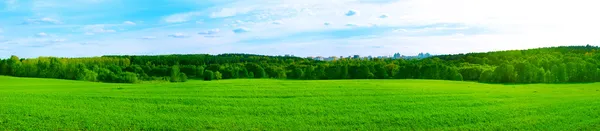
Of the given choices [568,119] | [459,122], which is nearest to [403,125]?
[459,122]

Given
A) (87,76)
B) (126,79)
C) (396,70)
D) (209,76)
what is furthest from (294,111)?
(209,76)

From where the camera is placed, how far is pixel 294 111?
74.5ft

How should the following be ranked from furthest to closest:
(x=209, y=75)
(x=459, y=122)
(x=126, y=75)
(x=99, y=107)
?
1. (x=209, y=75)
2. (x=126, y=75)
3. (x=99, y=107)
4. (x=459, y=122)

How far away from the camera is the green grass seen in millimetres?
20016

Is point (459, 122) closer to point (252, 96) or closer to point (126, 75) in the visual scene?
point (252, 96)

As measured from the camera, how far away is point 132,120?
66.4ft

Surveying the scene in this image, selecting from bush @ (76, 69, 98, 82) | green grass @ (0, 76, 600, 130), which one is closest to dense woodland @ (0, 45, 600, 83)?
bush @ (76, 69, 98, 82)

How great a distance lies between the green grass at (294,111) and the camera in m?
20.0

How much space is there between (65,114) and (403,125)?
16.8 m

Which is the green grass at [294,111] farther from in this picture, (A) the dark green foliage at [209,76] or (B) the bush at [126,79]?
(A) the dark green foliage at [209,76]

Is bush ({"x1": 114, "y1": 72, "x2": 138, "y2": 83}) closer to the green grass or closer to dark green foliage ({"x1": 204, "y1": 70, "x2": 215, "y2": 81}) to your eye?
dark green foliage ({"x1": 204, "y1": 70, "x2": 215, "y2": 81})

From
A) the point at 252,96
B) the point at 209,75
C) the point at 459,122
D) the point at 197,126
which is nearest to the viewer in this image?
the point at 197,126

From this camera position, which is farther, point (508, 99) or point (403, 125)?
point (508, 99)

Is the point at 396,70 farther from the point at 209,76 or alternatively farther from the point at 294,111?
the point at 294,111
